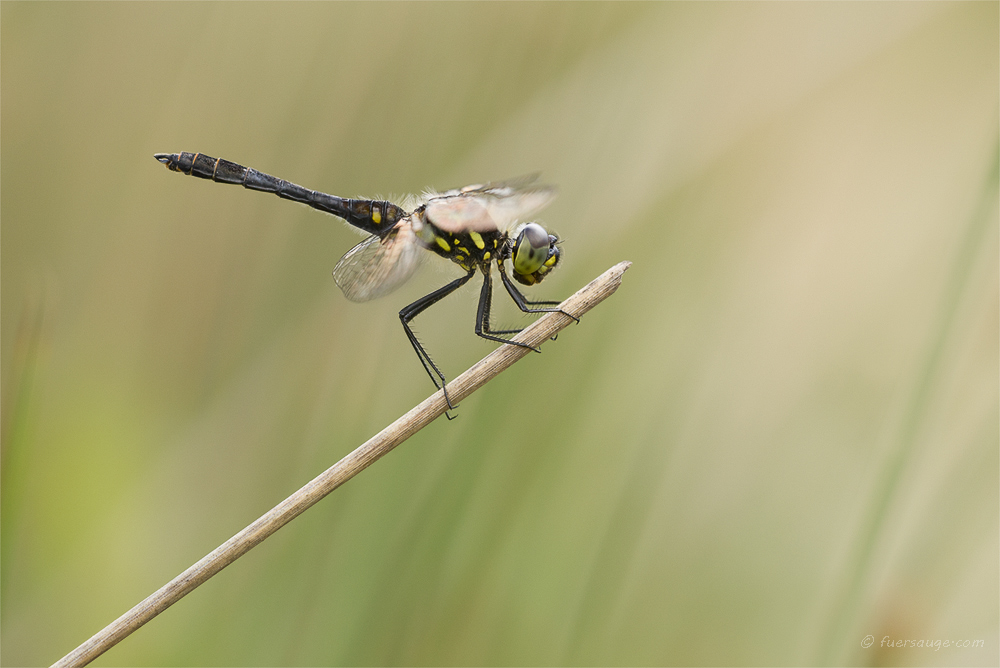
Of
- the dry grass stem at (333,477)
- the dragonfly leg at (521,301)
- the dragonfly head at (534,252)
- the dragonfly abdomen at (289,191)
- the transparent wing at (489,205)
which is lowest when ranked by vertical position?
the dry grass stem at (333,477)

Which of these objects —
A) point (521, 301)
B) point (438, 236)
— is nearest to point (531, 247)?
point (521, 301)

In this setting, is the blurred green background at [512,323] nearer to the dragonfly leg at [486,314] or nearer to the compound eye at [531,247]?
the dragonfly leg at [486,314]

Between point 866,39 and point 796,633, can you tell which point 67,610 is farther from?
point 866,39

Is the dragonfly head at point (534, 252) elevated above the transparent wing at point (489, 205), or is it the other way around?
the transparent wing at point (489, 205)

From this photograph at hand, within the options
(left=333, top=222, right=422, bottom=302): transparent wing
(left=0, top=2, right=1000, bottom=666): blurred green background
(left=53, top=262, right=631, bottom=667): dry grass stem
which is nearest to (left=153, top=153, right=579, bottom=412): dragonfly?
(left=333, top=222, right=422, bottom=302): transparent wing

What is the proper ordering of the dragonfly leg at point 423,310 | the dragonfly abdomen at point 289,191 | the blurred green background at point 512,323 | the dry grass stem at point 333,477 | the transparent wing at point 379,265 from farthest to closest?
the dragonfly abdomen at point 289,191, the dragonfly leg at point 423,310, the transparent wing at point 379,265, the blurred green background at point 512,323, the dry grass stem at point 333,477

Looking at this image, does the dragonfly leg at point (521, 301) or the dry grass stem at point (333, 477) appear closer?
the dry grass stem at point (333, 477)

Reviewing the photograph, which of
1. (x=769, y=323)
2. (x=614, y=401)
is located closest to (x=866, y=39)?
(x=769, y=323)

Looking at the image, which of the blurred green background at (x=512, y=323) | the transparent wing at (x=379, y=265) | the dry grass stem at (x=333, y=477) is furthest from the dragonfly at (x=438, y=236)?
the dry grass stem at (x=333, y=477)

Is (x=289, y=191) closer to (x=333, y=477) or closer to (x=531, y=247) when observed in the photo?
(x=531, y=247)
